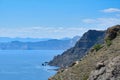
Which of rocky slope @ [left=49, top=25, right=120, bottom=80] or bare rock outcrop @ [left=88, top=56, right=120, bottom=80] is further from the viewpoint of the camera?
rocky slope @ [left=49, top=25, right=120, bottom=80]

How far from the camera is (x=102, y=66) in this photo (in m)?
27.4

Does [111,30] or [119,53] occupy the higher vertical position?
[111,30]

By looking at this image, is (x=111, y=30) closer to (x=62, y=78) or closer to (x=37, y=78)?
(x=62, y=78)

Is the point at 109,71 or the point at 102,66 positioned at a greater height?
the point at 102,66

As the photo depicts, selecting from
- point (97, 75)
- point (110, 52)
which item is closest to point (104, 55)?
point (110, 52)

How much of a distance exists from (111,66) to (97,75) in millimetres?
1617

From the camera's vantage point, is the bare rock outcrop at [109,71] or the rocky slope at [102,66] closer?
the bare rock outcrop at [109,71]

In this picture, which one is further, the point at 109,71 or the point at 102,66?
the point at 102,66

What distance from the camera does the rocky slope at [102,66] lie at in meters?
25.6

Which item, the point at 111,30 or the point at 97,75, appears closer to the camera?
the point at 97,75

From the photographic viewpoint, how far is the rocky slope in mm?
25625

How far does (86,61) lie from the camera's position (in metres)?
35.0

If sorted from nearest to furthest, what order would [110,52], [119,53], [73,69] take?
[119,53]
[110,52]
[73,69]

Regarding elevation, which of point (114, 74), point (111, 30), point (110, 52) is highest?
point (111, 30)
